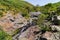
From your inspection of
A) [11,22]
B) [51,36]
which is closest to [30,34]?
[51,36]

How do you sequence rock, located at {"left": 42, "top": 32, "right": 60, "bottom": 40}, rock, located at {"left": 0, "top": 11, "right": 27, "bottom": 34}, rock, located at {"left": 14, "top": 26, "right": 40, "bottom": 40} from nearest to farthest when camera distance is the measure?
rock, located at {"left": 42, "top": 32, "right": 60, "bottom": 40} < rock, located at {"left": 14, "top": 26, "right": 40, "bottom": 40} < rock, located at {"left": 0, "top": 11, "right": 27, "bottom": 34}

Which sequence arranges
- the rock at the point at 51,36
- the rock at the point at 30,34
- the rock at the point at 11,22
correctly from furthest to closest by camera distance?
the rock at the point at 11,22
the rock at the point at 30,34
the rock at the point at 51,36

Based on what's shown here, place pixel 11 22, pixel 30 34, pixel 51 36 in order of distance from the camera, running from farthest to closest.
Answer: pixel 11 22, pixel 30 34, pixel 51 36

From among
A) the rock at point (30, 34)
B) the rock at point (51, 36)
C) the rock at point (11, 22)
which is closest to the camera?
the rock at point (51, 36)

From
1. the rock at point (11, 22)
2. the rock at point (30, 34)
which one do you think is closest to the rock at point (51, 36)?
the rock at point (30, 34)

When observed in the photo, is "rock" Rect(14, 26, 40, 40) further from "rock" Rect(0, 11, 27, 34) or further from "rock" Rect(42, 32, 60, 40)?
"rock" Rect(0, 11, 27, 34)

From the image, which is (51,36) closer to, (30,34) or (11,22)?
(30,34)

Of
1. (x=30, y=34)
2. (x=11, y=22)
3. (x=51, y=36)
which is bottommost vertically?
(x=11, y=22)

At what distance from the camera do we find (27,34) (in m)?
24.7

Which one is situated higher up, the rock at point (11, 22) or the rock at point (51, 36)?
the rock at point (51, 36)

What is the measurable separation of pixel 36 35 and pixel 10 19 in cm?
1687

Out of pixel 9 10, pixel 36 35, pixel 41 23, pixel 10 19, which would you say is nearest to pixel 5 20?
pixel 10 19

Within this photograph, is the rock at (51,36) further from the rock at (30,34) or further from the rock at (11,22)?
the rock at (11,22)

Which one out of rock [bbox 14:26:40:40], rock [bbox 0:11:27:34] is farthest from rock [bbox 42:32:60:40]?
rock [bbox 0:11:27:34]
